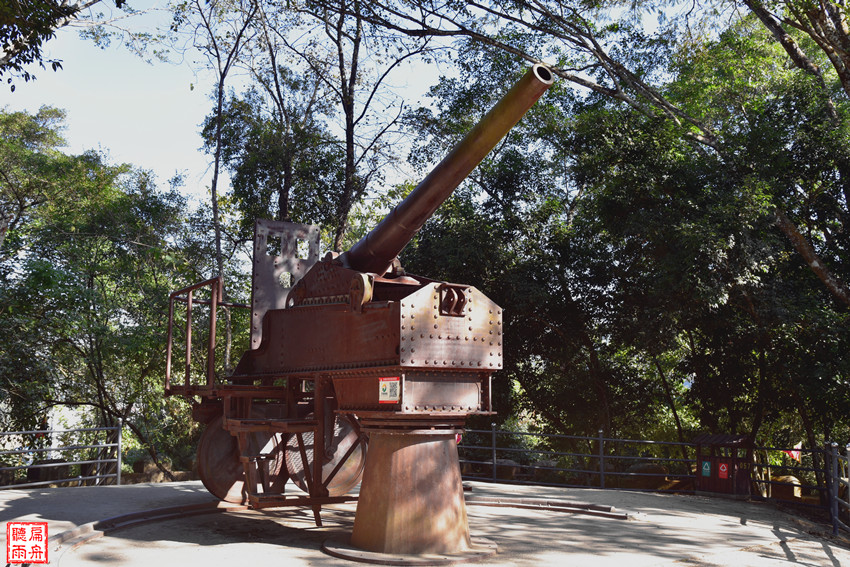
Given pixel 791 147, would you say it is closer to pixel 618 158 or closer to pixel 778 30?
pixel 778 30

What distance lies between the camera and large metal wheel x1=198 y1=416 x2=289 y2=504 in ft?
28.1

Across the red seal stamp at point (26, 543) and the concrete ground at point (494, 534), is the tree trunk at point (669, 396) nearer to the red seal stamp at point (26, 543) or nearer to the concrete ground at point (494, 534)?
the concrete ground at point (494, 534)

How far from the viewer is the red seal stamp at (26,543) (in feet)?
12.5

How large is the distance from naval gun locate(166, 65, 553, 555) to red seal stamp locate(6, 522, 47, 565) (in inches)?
117

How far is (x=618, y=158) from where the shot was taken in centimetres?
1445

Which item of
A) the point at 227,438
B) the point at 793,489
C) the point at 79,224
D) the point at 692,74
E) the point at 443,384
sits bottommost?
the point at 793,489

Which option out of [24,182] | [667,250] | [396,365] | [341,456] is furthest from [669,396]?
[24,182]

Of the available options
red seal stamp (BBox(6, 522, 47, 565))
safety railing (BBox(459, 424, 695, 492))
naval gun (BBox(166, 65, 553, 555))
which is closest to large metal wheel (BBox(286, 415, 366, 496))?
naval gun (BBox(166, 65, 553, 555))

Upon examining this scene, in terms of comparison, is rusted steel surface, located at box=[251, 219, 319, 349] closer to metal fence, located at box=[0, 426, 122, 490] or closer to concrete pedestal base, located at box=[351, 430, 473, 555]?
concrete pedestal base, located at box=[351, 430, 473, 555]

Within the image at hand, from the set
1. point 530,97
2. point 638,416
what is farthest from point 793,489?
point 530,97

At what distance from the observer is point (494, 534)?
749cm

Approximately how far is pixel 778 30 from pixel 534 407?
32.1 feet

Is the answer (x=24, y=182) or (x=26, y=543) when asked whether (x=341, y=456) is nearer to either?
(x=26, y=543)

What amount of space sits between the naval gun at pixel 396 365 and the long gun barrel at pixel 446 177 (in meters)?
0.01
